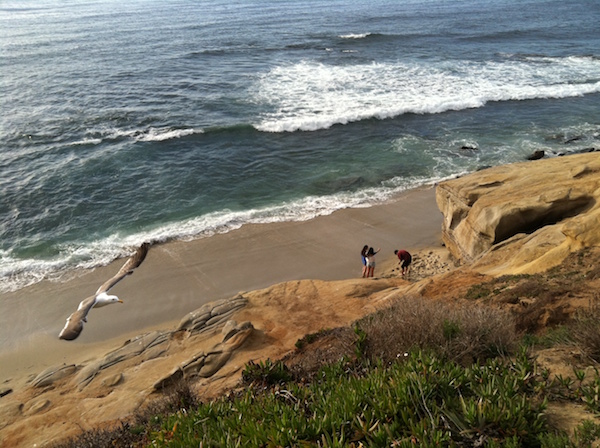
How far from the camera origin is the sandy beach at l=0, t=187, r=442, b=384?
38.0 feet

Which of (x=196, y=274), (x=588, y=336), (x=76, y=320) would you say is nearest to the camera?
(x=588, y=336)

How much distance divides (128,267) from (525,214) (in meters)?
11.6

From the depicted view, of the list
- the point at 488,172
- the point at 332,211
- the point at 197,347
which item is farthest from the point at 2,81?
the point at 488,172

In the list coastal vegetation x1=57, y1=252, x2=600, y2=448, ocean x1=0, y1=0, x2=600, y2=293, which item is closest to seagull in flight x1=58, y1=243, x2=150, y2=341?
ocean x1=0, y1=0, x2=600, y2=293

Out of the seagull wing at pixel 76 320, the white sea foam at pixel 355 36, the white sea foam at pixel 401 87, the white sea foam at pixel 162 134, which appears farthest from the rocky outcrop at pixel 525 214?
the white sea foam at pixel 355 36

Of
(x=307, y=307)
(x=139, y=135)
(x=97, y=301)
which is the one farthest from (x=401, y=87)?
(x=97, y=301)

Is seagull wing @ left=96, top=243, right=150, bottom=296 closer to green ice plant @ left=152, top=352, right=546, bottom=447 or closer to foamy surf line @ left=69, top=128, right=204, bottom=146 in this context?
green ice plant @ left=152, top=352, right=546, bottom=447

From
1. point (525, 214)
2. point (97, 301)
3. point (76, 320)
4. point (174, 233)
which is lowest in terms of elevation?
point (76, 320)

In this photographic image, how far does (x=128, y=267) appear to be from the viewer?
46.1 ft

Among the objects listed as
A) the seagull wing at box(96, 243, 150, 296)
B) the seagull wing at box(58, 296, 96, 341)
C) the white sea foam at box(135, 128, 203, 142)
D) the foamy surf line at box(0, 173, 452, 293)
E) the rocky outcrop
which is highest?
the white sea foam at box(135, 128, 203, 142)

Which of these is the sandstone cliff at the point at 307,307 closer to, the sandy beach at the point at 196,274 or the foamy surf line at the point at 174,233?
the sandy beach at the point at 196,274

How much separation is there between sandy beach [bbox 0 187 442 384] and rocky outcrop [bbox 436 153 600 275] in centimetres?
242

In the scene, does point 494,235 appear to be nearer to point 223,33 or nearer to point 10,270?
point 10,270

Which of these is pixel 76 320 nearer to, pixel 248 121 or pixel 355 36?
pixel 248 121
